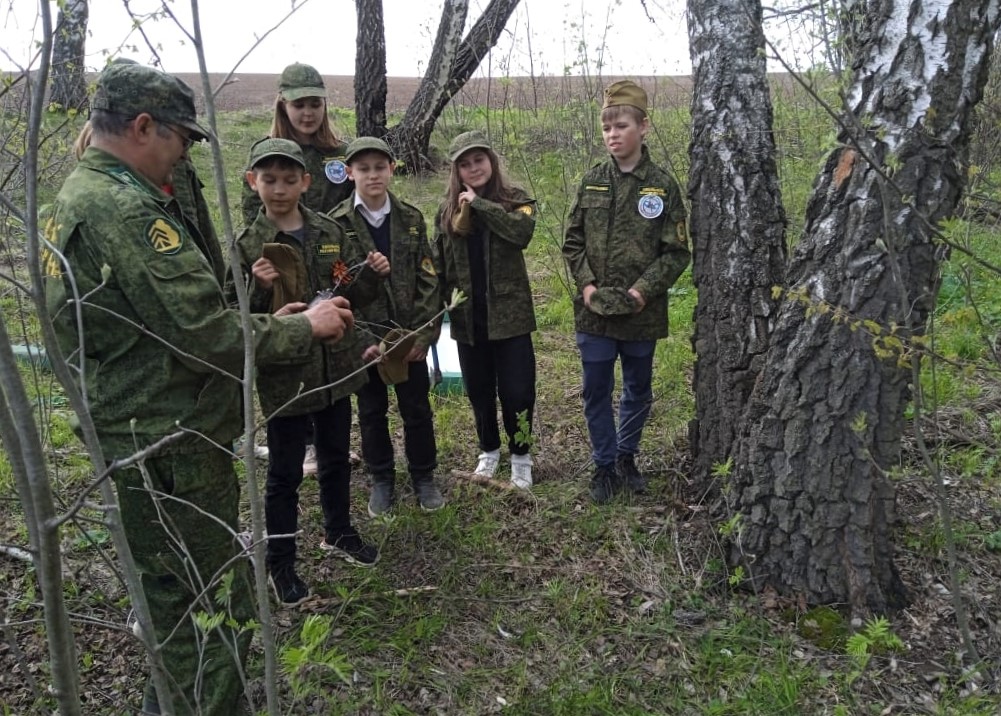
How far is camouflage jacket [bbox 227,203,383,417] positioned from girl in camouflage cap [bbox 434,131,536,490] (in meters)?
0.56

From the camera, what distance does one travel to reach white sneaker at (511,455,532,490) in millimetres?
3631

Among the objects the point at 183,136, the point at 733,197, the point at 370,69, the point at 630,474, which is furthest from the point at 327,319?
the point at 370,69

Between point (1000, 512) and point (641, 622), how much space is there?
63.1 inches

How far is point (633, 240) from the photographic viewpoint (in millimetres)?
3314

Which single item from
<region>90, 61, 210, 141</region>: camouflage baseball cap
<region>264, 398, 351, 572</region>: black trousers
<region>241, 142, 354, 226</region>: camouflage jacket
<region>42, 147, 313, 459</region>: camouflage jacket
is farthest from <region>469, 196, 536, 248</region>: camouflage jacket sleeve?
<region>90, 61, 210, 141</region>: camouflage baseball cap

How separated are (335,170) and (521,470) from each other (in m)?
1.65

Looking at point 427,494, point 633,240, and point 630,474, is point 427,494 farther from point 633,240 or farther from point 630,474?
point 633,240

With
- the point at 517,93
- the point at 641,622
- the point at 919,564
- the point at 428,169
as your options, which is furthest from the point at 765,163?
the point at 428,169

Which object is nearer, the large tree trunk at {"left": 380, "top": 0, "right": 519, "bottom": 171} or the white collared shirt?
the white collared shirt

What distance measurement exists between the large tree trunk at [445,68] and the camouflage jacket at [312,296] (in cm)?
394

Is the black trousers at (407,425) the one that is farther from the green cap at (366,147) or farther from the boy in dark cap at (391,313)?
the green cap at (366,147)

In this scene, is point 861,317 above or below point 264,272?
below

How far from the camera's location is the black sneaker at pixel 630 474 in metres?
3.52

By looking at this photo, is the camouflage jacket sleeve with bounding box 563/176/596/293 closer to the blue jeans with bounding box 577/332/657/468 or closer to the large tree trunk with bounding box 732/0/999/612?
the blue jeans with bounding box 577/332/657/468
